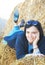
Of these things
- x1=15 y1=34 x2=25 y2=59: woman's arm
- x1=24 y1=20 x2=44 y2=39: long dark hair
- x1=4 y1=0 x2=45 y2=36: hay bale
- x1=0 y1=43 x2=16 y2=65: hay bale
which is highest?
x1=4 y1=0 x2=45 y2=36: hay bale

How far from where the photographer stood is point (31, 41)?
125 inches

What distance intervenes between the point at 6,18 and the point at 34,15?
435 millimetres

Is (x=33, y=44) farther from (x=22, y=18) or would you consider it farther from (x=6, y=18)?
(x=6, y=18)

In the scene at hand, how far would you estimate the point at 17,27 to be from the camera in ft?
11.0

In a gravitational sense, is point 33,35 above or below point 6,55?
above

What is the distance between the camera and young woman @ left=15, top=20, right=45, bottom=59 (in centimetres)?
314

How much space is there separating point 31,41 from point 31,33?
8 cm

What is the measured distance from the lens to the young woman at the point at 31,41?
10.3 feet

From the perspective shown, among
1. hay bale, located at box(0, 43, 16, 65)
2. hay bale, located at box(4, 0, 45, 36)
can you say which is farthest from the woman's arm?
hay bale, located at box(4, 0, 45, 36)

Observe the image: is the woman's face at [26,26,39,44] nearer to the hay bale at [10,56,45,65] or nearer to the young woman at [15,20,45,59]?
the young woman at [15,20,45,59]

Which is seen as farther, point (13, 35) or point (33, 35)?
point (13, 35)

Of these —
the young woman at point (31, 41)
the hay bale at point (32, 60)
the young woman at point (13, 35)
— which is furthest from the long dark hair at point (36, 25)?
the hay bale at point (32, 60)

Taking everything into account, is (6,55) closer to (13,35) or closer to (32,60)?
(13,35)

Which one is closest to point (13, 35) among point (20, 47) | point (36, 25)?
point (20, 47)
